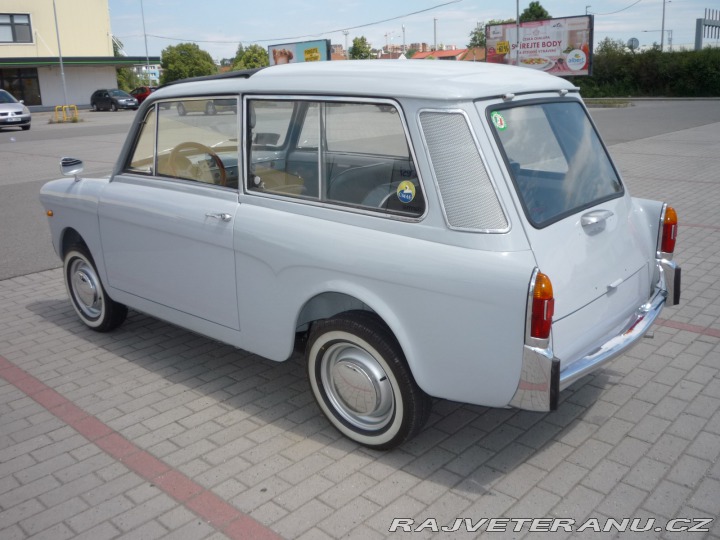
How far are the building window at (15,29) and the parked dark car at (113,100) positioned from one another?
868 centimetres

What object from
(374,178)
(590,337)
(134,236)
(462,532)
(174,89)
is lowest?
(462,532)

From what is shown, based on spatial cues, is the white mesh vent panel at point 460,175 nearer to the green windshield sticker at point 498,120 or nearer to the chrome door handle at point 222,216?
the green windshield sticker at point 498,120

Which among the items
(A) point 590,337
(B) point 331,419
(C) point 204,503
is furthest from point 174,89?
(A) point 590,337

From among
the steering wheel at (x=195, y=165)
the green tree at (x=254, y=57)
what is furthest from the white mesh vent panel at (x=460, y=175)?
the green tree at (x=254, y=57)

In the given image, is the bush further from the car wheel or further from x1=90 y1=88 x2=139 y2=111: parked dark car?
the car wheel

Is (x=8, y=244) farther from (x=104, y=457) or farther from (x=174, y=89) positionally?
(x=104, y=457)

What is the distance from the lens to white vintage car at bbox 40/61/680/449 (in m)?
3.14

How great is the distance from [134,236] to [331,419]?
1899 mm

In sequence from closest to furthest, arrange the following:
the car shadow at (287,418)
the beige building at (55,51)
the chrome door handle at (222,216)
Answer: the car shadow at (287,418) < the chrome door handle at (222,216) < the beige building at (55,51)

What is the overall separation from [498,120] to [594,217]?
675 mm

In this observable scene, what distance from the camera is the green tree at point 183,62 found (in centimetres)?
6956

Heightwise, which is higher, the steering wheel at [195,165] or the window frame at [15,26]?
the window frame at [15,26]

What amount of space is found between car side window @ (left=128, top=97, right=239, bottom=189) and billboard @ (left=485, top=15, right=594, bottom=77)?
40383 mm

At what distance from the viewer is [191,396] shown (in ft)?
14.6
